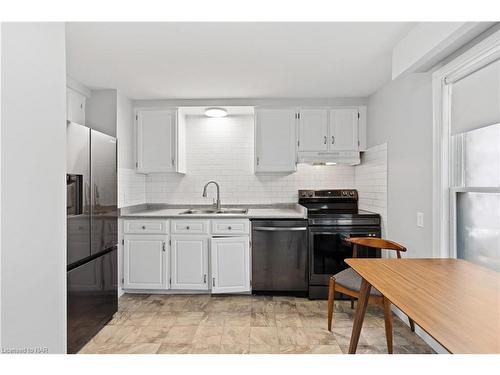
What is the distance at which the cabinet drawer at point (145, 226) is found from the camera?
11.3ft

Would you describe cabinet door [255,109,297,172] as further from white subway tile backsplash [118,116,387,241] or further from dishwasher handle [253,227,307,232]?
dishwasher handle [253,227,307,232]

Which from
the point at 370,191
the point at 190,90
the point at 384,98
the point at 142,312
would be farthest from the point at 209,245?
the point at 384,98

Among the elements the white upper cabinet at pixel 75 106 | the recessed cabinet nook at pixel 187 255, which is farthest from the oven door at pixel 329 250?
the white upper cabinet at pixel 75 106

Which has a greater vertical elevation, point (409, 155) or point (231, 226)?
point (409, 155)

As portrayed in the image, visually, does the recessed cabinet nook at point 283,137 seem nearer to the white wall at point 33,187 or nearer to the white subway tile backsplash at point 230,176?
the white subway tile backsplash at point 230,176

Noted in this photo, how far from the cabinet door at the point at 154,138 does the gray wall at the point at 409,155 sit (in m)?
2.43

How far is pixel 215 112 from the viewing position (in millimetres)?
3840

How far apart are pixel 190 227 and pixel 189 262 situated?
38cm

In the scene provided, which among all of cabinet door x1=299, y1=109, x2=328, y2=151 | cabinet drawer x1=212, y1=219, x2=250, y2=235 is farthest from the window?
cabinet drawer x1=212, y1=219, x2=250, y2=235

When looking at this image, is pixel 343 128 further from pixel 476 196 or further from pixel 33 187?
pixel 33 187

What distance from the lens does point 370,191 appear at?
363 centimetres

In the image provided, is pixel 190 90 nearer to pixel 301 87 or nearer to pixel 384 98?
pixel 301 87

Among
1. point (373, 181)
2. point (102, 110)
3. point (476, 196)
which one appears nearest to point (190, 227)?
point (102, 110)

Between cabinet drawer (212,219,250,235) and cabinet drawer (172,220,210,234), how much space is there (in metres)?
0.10
